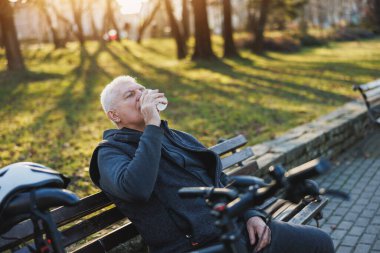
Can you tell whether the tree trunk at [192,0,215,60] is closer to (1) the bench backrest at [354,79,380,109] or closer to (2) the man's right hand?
(1) the bench backrest at [354,79,380,109]

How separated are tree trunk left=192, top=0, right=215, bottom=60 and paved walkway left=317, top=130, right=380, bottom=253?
42.5ft

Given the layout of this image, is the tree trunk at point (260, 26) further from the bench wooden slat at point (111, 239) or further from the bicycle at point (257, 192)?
the bicycle at point (257, 192)

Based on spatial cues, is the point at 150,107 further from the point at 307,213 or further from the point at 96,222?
the point at 307,213

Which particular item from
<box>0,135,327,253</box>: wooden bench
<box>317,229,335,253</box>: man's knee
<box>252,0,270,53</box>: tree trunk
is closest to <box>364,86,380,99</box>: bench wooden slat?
<box>0,135,327,253</box>: wooden bench

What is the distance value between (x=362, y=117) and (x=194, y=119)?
117 inches

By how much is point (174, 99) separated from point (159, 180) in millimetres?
9114

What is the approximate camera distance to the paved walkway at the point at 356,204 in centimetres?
453

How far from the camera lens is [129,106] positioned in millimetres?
3154

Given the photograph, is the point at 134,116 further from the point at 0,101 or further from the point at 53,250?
the point at 0,101

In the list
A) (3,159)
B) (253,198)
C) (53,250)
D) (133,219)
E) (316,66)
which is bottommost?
(316,66)

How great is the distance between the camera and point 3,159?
6738mm

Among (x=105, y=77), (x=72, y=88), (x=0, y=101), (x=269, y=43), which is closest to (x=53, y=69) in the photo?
(x=105, y=77)

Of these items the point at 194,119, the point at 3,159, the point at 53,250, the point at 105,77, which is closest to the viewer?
the point at 53,250

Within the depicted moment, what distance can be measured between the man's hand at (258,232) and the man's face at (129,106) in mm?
911
